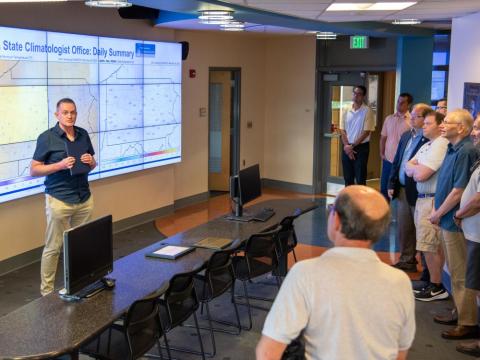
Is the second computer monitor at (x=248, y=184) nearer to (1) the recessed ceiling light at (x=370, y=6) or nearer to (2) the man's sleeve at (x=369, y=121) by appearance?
(1) the recessed ceiling light at (x=370, y=6)

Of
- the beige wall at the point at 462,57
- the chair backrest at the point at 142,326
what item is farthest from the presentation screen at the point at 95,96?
the beige wall at the point at 462,57

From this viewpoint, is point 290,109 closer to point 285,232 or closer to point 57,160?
point 285,232

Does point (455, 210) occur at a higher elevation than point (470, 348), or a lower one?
higher

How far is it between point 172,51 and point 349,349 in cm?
760

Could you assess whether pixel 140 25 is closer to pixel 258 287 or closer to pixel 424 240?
pixel 258 287

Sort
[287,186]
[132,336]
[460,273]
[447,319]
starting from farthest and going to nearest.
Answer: [287,186] → [447,319] → [460,273] → [132,336]

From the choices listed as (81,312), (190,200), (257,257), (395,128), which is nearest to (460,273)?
(257,257)

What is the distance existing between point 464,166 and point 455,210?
0.35 meters

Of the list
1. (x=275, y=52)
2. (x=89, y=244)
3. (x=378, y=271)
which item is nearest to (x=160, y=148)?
(x=275, y=52)

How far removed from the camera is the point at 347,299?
2191 millimetres

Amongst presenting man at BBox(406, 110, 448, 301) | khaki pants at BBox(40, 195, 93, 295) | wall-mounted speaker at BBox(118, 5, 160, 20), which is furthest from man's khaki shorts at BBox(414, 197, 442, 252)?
wall-mounted speaker at BBox(118, 5, 160, 20)

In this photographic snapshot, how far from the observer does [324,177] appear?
11.9 metres

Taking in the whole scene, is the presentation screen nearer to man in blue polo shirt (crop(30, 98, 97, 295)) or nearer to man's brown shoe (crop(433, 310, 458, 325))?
man in blue polo shirt (crop(30, 98, 97, 295))

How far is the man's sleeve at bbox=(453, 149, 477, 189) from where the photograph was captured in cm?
511
